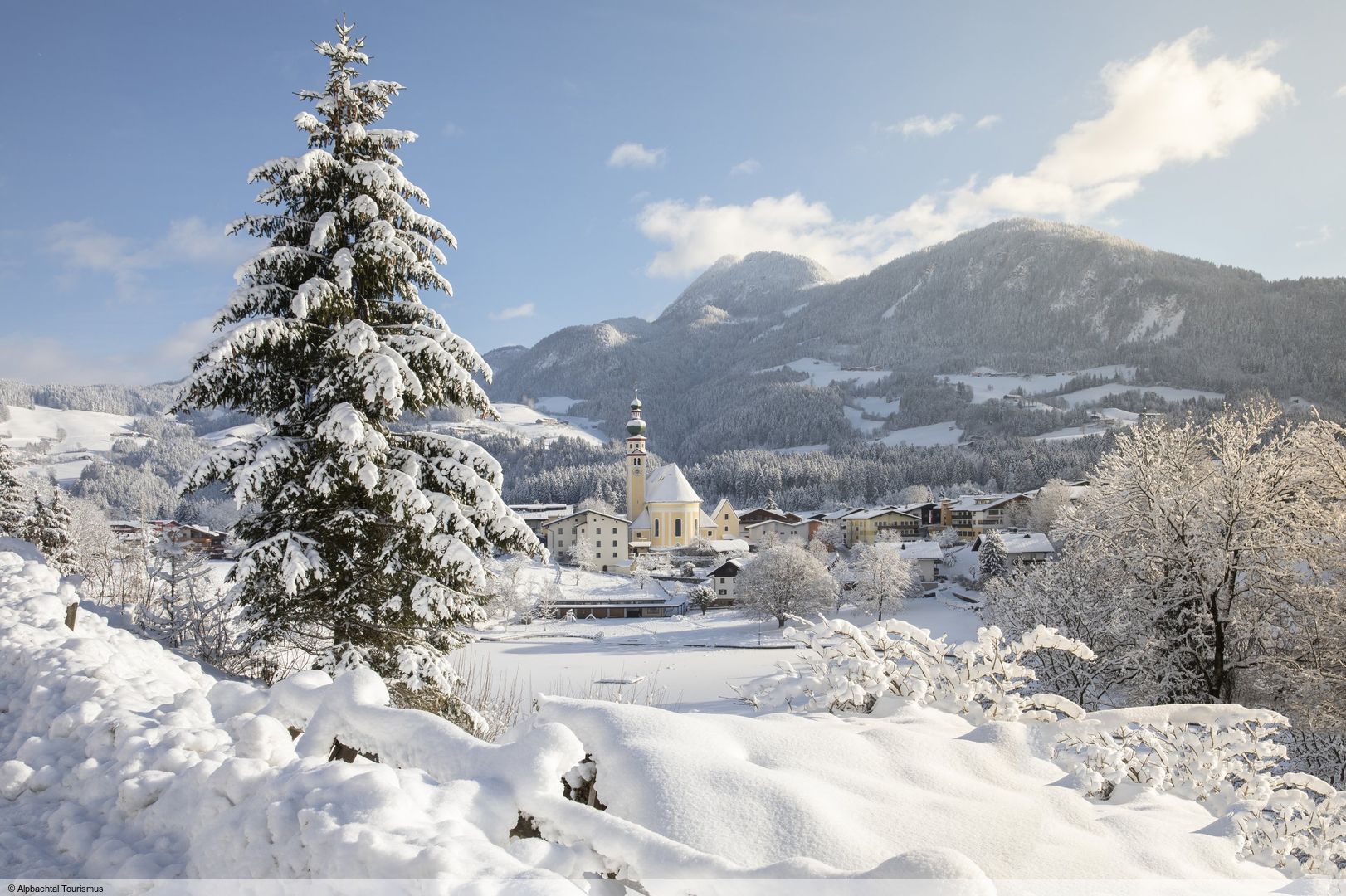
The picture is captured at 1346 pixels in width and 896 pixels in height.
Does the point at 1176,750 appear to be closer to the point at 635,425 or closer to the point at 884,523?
the point at 635,425

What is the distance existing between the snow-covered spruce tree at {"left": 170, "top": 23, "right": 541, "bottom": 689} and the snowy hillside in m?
3.13

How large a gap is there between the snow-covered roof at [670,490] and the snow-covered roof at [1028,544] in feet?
117

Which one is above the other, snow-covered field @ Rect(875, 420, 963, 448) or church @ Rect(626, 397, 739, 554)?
snow-covered field @ Rect(875, 420, 963, 448)

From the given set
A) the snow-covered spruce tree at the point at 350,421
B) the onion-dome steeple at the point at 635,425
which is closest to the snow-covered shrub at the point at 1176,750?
the snow-covered spruce tree at the point at 350,421

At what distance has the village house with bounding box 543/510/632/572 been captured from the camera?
81500 millimetres

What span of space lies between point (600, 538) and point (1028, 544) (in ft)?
148

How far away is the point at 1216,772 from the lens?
440 cm

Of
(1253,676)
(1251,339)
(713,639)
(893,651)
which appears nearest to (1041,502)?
(713,639)

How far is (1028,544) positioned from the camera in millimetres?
57906

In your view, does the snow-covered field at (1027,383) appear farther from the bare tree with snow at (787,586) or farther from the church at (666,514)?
the bare tree with snow at (787,586)

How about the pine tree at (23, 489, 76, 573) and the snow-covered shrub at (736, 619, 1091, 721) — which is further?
the pine tree at (23, 489, 76, 573)

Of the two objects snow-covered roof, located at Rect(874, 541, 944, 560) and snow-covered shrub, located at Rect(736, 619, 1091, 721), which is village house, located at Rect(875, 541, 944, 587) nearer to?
snow-covered roof, located at Rect(874, 541, 944, 560)

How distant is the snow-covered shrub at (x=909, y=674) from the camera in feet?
16.4

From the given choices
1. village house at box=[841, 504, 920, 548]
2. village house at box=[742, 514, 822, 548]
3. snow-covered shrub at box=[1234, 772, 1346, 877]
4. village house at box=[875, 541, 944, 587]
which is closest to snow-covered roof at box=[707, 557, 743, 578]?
village house at box=[875, 541, 944, 587]
